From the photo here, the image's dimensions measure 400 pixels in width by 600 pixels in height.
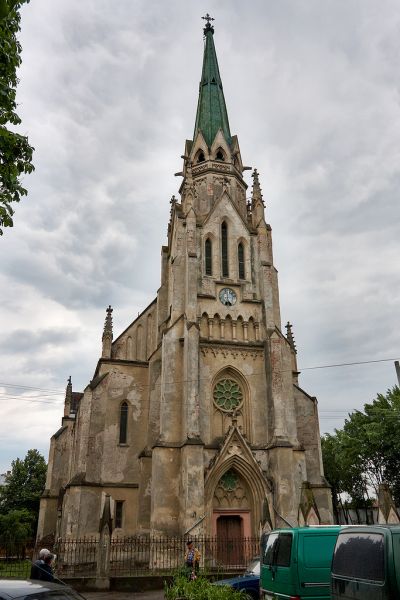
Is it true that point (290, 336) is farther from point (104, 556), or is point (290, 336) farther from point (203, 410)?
point (104, 556)

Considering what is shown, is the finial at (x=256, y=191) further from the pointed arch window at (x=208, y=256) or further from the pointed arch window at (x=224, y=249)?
the pointed arch window at (x=208, y=256)

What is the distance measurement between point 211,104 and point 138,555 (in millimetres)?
32178

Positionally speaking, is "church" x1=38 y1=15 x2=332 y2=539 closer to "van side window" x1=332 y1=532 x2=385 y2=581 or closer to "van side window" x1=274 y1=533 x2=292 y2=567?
"van side window" x1=274 y1=533 x2=292 y2=567

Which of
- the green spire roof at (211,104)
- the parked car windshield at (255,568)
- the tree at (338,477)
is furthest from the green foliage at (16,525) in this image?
the green spire roof at (211,104)

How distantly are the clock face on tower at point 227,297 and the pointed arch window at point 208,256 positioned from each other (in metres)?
1.48

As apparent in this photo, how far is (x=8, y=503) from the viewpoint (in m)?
52.9

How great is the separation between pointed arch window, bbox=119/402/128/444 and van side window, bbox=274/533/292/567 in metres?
18.6

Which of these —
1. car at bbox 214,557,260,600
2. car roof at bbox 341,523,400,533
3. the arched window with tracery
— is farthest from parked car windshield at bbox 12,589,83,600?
the arched window with tracery

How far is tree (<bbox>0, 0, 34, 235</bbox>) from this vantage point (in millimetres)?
8633

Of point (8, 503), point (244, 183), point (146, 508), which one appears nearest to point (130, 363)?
point (146, 508)

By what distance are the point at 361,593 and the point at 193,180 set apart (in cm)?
2985

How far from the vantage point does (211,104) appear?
39.7 meters

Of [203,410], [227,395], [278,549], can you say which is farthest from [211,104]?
[278,549]

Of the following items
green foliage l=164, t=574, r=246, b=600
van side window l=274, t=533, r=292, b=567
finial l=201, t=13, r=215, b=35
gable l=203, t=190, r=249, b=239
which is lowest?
green foliage l=164, t=574, r=246, b=600
